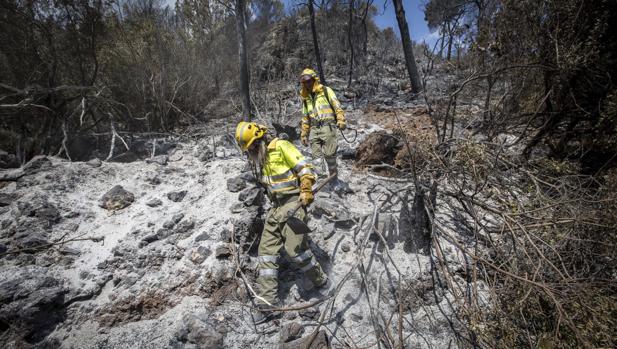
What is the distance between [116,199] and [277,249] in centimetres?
290

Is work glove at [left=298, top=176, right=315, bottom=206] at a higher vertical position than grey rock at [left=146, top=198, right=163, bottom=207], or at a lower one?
higher

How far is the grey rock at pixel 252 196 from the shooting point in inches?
156

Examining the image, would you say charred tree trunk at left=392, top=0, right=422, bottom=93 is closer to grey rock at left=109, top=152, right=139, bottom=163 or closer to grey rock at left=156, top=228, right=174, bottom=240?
grey rock at left=109, top=152, right=139, bottom=163

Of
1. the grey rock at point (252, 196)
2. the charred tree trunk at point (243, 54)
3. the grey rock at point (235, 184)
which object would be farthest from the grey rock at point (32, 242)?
the charred tree trunk at point (243, 54)

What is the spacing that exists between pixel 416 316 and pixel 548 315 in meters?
1.09

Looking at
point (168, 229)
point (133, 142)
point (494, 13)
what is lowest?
point (168, 229)

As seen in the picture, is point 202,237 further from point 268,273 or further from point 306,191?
point 306,191

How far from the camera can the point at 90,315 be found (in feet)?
9.70

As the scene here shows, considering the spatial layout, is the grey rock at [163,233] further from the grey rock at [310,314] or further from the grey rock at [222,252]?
the grey rock at [310,314]

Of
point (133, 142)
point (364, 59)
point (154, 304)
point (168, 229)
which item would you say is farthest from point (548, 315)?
point (364, 59)

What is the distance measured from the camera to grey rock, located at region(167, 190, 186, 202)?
14.4ft

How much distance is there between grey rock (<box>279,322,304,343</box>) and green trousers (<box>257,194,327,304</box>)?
0.96ft

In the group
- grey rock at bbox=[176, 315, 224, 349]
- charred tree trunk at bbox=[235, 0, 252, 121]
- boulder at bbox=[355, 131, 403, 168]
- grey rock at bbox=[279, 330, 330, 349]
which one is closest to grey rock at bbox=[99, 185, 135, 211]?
grey rock at bbox=[176, 315, 224, 349]

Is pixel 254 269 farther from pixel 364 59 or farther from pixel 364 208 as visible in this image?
pixel 364 59
